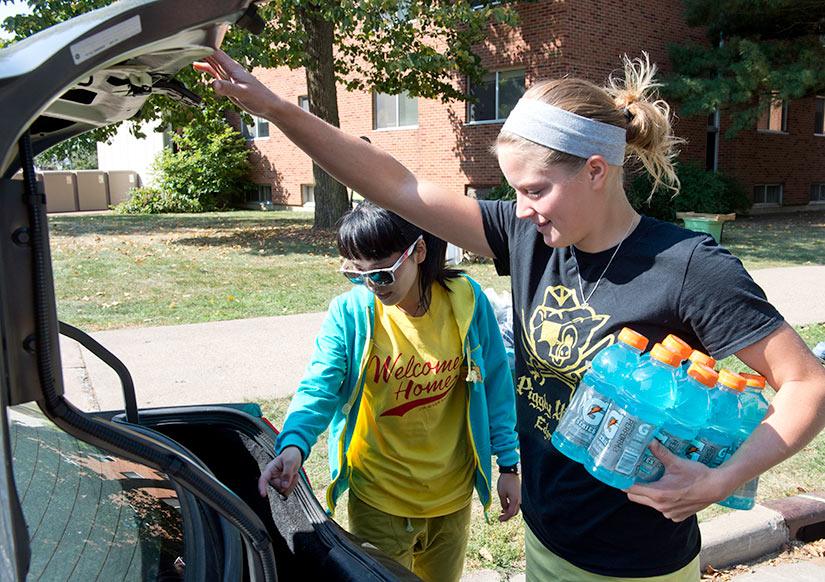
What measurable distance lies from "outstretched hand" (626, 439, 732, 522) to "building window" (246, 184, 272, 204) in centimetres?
2569

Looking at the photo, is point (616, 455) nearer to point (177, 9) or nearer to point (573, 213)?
point (573, 213)

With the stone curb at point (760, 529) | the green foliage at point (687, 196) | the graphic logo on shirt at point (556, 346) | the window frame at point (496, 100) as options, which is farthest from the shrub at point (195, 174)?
the graphic logo on shirt at point (556, 346)

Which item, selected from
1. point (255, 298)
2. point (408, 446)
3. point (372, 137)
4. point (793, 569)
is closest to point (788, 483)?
point (793, 569)

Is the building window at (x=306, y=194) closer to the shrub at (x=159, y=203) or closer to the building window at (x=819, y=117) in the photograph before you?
the shrub at (x=159, y=203)

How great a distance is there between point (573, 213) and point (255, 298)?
7.69 metres

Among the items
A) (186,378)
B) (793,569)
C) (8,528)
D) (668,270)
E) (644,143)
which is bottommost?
(793,569)

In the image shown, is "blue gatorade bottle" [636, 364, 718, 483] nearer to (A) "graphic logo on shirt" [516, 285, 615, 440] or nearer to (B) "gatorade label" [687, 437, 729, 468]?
(B) "gatorade label" [687, 437, 729, 468]

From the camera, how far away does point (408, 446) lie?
2516mm

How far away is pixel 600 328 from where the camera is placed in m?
1.79

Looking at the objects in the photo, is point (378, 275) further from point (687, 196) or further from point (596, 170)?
point (687, 196)

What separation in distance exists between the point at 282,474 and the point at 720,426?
1.16 meters

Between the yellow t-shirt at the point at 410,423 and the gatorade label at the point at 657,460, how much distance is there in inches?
39.7

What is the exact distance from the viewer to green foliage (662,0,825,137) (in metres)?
16.0

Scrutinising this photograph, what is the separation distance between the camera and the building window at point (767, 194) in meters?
22.2
